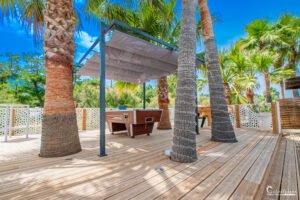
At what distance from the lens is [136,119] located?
4.37 metres

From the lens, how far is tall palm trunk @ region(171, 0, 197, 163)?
246cm

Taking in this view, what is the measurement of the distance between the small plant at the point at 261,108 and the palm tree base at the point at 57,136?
7317mm

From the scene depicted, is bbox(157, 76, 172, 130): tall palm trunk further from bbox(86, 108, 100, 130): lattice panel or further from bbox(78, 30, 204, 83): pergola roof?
bbox(86, 108, 100, 130): lattice panel

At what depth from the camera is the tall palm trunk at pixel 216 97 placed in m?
3.89

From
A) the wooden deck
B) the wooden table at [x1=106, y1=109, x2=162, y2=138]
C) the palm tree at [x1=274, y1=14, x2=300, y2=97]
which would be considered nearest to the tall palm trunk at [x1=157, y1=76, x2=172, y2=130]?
the wooden table at [x1=106, y1=109, x2=162, y2=138]

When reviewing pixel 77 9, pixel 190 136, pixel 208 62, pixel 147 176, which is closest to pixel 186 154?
pixel 190 136

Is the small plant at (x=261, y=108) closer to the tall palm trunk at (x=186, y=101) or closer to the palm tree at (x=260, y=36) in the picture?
the palm tree at (x=260, y=36)

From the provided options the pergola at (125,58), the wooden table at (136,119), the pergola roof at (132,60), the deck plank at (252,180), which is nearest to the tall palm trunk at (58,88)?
the pergola at (125,58)

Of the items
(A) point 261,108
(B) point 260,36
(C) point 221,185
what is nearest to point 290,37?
(B) point 260,36

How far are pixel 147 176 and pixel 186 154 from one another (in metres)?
0.82

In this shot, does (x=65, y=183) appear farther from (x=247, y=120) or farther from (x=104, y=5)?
(x=247, y=120)

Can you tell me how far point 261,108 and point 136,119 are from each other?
5818 millimetres

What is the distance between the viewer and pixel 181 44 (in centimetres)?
267

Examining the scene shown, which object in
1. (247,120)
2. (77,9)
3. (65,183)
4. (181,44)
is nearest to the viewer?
(65,183)
